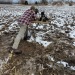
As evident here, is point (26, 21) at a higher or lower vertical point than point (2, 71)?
higher

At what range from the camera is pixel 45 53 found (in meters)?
6.19

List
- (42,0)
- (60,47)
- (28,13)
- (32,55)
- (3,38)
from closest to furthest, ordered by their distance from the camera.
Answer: (32,55) → (28,13) → (60,47) → (3,38) → (42,0)

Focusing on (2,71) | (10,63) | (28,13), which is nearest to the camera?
(2,71)

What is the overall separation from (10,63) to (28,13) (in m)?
1.75

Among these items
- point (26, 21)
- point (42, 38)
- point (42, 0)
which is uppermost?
point (26, 21)

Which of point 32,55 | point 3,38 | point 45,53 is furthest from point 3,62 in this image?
point 3,38

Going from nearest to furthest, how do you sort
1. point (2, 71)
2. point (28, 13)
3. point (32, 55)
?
1. point (2, 71)
2. point (32, 55)
3. point (28, 13)

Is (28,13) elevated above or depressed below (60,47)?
above

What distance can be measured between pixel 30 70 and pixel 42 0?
111 ft

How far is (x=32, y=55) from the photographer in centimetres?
598

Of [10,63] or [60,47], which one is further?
[60,47]

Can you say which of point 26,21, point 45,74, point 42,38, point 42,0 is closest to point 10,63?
point 45,74

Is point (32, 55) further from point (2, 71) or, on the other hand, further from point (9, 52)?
point (2, 71)

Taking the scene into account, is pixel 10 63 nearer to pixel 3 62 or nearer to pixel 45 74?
pixel 3 62
